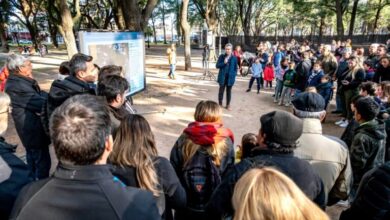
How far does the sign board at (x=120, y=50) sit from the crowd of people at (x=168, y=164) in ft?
A: 4.26

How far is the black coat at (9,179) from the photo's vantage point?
176cm

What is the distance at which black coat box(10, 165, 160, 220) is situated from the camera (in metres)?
1.13

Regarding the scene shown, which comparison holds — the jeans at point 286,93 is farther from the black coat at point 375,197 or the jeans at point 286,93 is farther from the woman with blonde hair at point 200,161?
the black coat at point 375,197

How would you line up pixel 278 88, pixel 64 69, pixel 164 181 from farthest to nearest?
pixel 278 88
pixel 64 69
pixel 164 181

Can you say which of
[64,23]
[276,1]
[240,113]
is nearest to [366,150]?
[240,113]

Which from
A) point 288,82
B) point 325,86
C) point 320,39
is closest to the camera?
point 325,86

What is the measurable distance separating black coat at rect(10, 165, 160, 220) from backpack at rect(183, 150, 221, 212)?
3.92 ft

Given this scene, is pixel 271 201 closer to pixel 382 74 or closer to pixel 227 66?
pixel 382 74

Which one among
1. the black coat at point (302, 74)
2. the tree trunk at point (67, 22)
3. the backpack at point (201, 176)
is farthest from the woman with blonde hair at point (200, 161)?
the tree trunk at point (67, 22)

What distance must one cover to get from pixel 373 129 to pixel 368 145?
18 cm

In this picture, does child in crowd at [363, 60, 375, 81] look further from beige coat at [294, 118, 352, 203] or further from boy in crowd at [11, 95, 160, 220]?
boy in crowd at [11, 95, 160, 220]

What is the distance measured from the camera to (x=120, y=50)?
5.60 meters

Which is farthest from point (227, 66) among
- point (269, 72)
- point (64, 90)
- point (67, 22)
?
point (67, 22)

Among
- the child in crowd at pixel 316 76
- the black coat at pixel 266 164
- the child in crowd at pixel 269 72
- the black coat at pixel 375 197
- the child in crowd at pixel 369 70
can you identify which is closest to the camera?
the black coat at pixel 375 197
